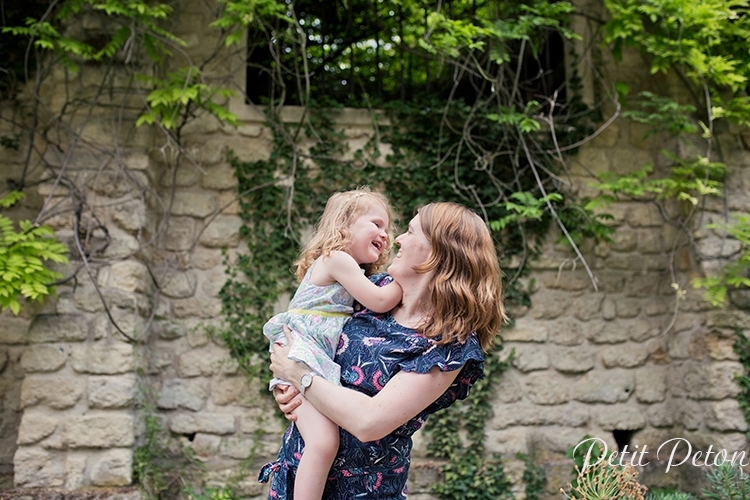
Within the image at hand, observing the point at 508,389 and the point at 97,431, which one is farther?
the point at 508,389

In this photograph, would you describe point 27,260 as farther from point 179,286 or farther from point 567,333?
point 567,333

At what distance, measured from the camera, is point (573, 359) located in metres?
4.11

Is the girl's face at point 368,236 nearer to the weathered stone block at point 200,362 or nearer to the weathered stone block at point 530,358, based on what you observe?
the weathered stone block at point 200,362

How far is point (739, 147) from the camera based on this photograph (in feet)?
13.7

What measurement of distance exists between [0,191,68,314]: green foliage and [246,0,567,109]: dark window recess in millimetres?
1591

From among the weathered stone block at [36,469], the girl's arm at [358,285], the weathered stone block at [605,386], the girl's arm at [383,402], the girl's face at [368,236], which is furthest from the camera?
the weathered stone block at [605,386]

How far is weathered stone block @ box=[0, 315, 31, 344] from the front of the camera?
3.75 meters

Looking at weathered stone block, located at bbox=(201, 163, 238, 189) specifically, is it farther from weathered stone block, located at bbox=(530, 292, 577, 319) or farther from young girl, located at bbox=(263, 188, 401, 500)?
weathered stone block, located at bbox=(530, 292, 577, 319)

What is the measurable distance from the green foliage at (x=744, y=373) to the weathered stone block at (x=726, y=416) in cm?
3

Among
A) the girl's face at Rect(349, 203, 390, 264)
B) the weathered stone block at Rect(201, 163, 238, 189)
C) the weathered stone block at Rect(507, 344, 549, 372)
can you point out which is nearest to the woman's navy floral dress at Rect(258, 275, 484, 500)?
the girl's face at Rect(349, 203, 390, 264)

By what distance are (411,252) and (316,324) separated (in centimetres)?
40

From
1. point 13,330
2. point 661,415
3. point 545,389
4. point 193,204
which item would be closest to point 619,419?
point 661,415

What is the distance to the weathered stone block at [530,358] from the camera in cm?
404

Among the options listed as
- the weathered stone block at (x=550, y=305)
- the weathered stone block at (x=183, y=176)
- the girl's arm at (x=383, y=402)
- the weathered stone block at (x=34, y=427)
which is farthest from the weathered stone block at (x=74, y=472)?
the weathered stone block at (x=550, y=305)
